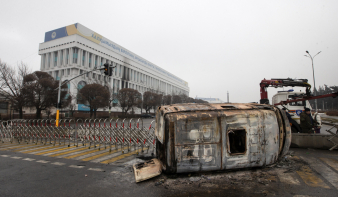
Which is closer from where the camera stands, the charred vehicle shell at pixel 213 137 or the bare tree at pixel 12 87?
the charred vehicle shell at pixel 213 137

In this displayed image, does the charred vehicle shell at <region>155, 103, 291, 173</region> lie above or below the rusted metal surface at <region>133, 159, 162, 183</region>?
above

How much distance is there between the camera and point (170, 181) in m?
4.33

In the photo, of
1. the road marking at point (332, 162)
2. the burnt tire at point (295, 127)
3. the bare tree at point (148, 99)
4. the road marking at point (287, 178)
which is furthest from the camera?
the bare tree at point (148, 99)

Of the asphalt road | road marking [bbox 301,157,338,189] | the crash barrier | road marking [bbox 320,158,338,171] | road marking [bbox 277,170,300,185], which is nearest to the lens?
the asphalt road

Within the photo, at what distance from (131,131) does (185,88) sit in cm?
10857

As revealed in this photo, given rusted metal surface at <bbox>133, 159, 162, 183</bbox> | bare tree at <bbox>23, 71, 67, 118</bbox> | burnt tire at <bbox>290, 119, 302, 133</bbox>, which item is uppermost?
bare tree at <bbox>23, 71, 67, 118</bbox>

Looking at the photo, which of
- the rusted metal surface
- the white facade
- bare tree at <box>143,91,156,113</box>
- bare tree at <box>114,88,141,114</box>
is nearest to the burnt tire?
the rusted metal surface

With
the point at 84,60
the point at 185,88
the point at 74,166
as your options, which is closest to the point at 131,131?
the point at 74,166

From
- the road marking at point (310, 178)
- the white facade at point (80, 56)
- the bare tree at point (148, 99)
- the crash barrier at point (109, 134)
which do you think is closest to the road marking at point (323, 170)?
the road marking at point (310, 178)

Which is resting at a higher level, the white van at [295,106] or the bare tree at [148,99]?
the bare tree at [148,99]

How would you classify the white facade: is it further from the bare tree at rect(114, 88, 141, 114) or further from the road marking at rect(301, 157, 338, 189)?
the road marking at rect(301, 157, 338, 189)

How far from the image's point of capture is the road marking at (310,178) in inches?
159

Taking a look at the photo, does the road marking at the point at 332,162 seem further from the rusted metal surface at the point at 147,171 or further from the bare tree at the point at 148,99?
the bare tree at the point at 148,99

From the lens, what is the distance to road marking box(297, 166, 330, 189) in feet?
13.3
